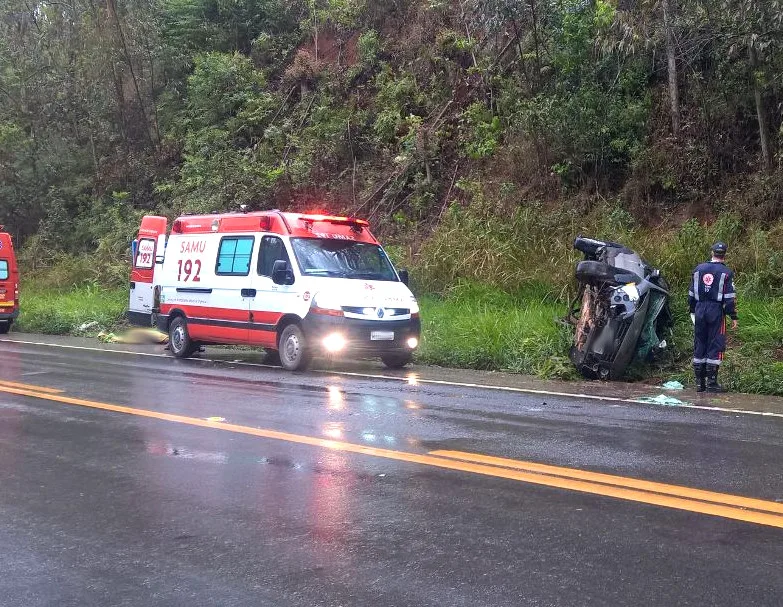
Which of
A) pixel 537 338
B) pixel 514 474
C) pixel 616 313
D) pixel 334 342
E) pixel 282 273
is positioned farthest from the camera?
pixel 537 338

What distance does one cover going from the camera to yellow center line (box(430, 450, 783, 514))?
17.9 feet

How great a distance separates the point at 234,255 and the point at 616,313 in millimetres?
6178

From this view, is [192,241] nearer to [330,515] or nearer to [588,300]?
[588,300]

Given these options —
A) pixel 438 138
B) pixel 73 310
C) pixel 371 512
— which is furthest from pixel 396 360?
pixel 73 310

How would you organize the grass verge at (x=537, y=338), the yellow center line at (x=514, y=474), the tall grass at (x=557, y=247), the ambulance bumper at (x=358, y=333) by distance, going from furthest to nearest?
the tall grass at (x=557, y=247) < the ambulance bumper at (x=358, y=333) < the grass verge at (x=537, y=338) < the yellow center line at (x=514, y=474)

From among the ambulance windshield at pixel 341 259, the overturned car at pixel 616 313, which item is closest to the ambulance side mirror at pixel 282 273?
the ambulance windshield at pixel 341 259

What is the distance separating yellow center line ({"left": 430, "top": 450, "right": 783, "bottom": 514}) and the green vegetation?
559 centimetres

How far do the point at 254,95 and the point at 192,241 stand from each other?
623 inches

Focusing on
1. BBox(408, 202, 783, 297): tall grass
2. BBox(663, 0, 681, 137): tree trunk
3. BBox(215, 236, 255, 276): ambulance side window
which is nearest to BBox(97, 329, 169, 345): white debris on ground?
BBox(215, 236, 255, 276): ambulance side window

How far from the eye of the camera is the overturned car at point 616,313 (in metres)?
12.1

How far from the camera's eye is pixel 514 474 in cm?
628

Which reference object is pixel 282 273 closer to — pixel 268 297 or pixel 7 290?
pixel 268 297

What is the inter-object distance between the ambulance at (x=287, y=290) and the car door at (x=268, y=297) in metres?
0.02

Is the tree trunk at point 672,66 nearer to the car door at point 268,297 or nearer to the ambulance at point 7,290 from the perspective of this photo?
the car door at point 268,297
